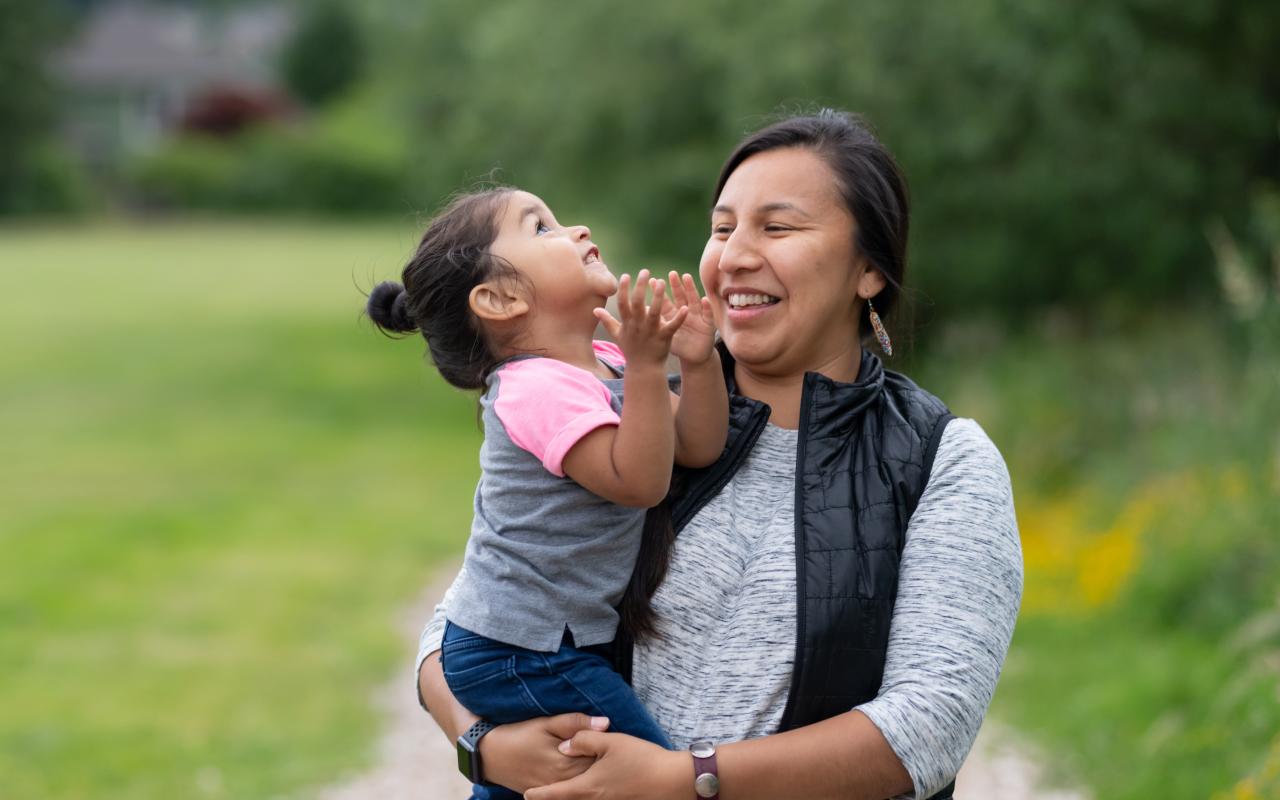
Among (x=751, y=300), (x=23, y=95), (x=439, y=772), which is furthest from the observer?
(x=23, y=95)

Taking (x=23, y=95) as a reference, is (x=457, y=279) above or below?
below

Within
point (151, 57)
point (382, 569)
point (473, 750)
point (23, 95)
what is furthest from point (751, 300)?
point (151, 57)

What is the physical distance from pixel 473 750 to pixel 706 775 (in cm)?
37

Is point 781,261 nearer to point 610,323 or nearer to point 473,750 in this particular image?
point 610,323

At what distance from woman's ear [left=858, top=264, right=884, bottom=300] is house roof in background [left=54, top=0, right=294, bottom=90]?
2779 inches

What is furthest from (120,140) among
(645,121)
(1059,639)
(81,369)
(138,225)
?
(1059,639)

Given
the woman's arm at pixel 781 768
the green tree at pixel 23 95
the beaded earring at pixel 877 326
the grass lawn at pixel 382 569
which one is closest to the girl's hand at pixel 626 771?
the woman's arm at pixel 781 768

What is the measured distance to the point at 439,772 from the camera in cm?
620

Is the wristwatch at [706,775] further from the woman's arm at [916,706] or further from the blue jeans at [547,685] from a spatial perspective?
the blue jeans at [547,685]

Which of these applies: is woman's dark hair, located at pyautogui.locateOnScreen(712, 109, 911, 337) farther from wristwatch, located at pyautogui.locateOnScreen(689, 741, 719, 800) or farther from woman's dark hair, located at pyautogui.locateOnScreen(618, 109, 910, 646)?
wristwatch, located at pyautogui.locateOnScreen(689, 741, 719, 800)

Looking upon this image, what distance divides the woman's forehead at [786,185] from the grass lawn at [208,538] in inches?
23.1

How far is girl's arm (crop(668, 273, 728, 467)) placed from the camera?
220 centimetres

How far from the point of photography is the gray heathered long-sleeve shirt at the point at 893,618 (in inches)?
82.2

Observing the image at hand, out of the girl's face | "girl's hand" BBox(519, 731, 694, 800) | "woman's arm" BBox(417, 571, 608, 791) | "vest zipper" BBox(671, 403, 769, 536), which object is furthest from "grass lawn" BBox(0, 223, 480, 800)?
"girl's hand" BBox(519, 731, 694, 800)
